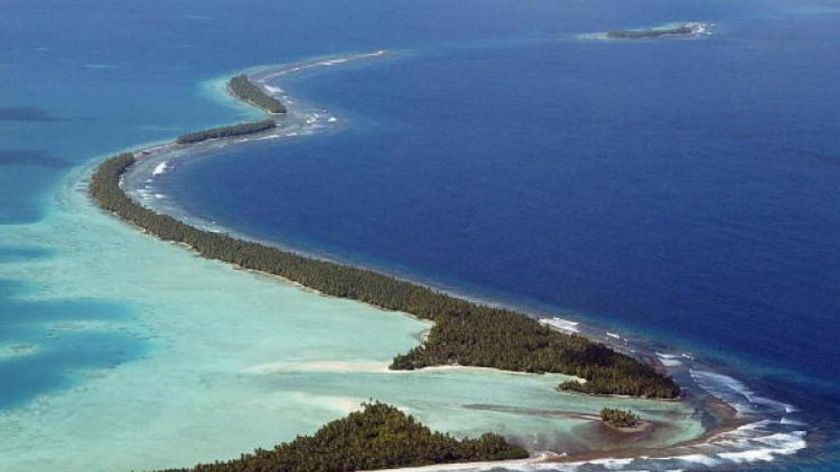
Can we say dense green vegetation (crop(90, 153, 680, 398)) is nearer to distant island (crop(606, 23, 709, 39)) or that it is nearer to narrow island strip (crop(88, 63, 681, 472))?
narrow island strip (crop(88, 63, 681, 472))

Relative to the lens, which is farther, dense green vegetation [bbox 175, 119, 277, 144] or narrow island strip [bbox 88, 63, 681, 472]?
dense green vegetation [bbox 175, 119, 277, 144]

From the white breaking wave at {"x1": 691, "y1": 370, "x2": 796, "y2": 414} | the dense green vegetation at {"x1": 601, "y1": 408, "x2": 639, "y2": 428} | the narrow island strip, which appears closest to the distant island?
the narrow island strip

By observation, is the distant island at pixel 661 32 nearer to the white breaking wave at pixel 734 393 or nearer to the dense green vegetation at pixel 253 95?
the dense green vegetation at pixel 253 95

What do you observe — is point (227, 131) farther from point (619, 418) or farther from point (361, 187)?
point (619, 418)

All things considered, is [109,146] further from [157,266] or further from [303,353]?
[303,353]

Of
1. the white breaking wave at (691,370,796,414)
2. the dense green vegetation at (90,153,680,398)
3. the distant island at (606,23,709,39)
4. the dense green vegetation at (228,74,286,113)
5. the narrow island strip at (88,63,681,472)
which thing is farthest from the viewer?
the distant island at (606,23,709,39)

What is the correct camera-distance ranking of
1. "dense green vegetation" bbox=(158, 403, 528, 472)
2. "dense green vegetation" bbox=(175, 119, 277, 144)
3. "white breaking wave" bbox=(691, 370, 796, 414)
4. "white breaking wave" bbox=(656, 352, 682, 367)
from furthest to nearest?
"dense green vegetation" bbox=(175, 119, 277, 144) < "white breaking wave" bbox=(656, 352, 682, 367) < "white breaking wave" bbox=(691, 370, 796, 414) < "dense green vegetation" bbox=(158, 403, 528, 472)

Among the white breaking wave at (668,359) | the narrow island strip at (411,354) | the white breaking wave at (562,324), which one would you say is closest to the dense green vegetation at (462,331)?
the narrow island strip at (411,354)

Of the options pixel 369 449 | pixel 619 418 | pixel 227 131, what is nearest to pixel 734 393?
pixel 619 418
